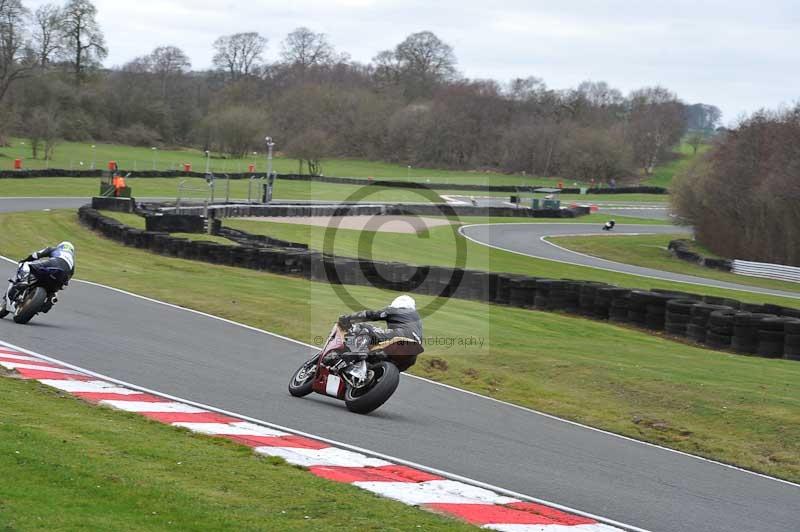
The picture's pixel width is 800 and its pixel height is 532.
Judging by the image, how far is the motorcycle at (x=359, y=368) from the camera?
10453 mm

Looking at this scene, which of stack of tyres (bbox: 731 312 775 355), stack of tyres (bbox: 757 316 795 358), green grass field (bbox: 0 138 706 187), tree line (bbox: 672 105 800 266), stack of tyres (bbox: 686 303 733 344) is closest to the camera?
stack of tyres (bbox: 757 316 795 358)

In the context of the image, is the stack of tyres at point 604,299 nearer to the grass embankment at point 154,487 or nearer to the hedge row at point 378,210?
the grass embankment at point 154,487

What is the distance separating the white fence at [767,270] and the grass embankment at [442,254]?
164 cm

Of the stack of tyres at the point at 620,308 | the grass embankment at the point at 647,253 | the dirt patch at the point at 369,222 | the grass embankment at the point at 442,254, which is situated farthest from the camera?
the dirt patch at the point at 369,222

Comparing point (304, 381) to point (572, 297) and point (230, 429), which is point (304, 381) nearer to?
point (230, 429)

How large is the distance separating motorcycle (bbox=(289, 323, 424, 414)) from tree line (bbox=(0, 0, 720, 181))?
63.5 metres

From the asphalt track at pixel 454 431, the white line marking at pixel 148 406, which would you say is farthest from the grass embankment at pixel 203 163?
the white line marking at pixel 148 406

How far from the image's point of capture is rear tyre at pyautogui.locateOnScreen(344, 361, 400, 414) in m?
10.4

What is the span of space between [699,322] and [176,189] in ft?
151

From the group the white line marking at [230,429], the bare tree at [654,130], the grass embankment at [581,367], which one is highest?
the bare tree at [654,130]

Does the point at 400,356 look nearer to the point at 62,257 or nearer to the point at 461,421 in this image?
the point at 461,421

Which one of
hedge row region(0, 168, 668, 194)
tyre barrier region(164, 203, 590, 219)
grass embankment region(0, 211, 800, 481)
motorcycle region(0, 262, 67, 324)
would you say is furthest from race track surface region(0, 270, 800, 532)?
hedge row region(0, 168, 668, 194)

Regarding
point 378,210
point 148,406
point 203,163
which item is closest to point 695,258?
point 378,210

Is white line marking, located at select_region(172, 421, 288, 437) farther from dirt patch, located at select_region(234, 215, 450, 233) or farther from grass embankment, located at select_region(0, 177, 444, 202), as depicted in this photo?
dirt patch, located at select_region(234, 215, 450, 233)
